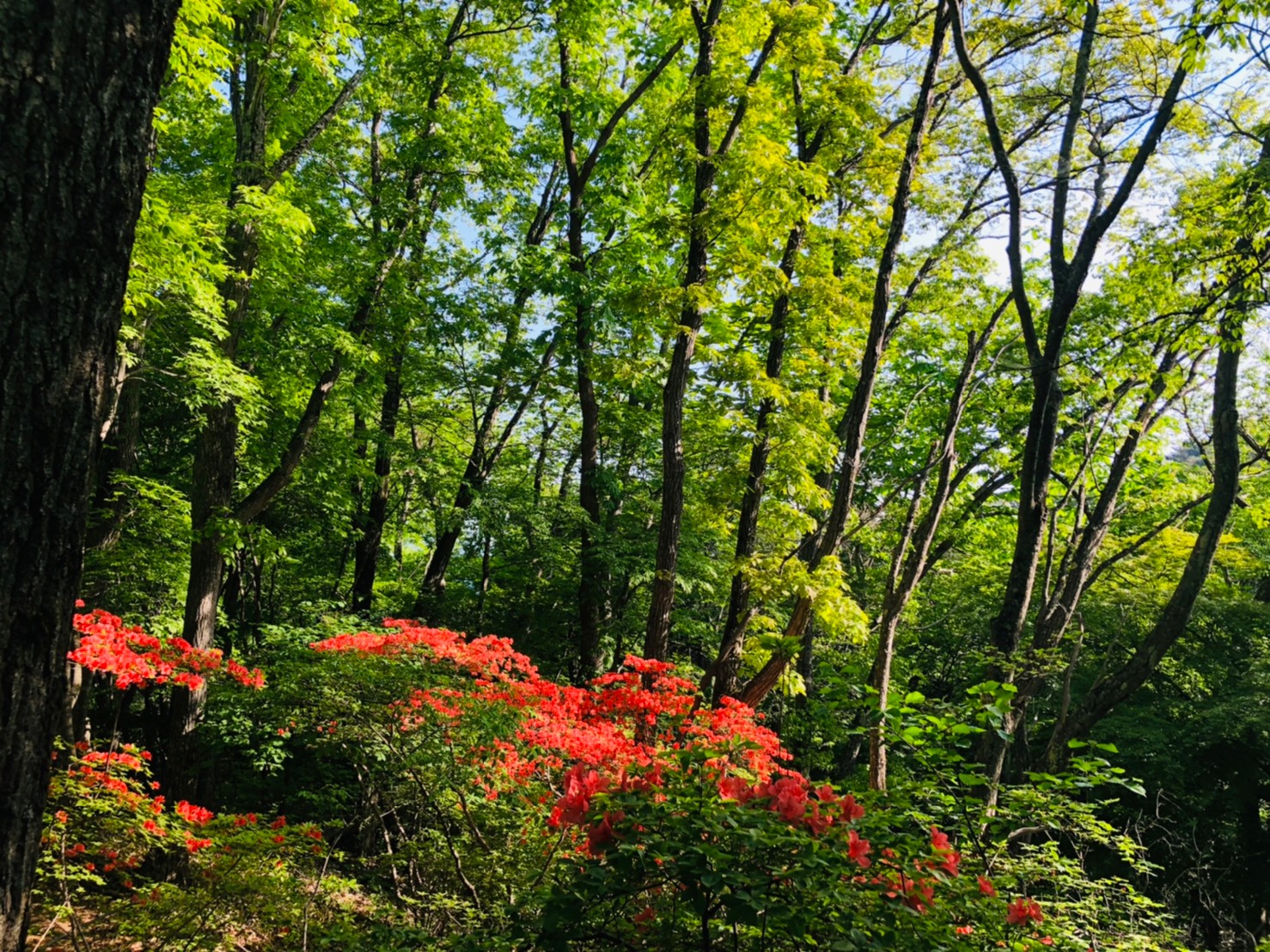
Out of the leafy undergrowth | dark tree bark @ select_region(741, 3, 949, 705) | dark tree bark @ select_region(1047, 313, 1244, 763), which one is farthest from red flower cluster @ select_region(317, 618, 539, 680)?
dark tree bark @ select_region(1047, 313, 1244, 763)

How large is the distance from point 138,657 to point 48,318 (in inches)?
183

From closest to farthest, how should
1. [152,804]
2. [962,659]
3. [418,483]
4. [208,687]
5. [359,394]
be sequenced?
[152,804] < [208,687] < [359,394] < [418,483] < [962,659]

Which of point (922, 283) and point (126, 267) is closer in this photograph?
point (126, 267)

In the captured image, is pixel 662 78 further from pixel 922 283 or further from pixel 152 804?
pixel 152 804

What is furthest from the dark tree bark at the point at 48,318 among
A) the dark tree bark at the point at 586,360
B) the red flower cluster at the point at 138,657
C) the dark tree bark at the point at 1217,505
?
the dark tree bark at the point at 586,360

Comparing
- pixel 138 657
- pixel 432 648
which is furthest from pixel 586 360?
pixel 138 657

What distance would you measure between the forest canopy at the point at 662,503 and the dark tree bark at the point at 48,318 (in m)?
0.25

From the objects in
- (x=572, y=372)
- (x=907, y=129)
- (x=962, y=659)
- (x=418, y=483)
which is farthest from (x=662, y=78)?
(x=962, y=659)

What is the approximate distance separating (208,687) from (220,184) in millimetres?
5621

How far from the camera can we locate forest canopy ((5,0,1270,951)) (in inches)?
145

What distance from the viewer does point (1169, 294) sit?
25.0 feet

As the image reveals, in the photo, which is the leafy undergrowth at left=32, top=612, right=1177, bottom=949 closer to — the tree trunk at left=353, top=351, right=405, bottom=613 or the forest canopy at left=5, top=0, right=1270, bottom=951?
the forest canopy at left=5, top=0, right=1270, bottom=951

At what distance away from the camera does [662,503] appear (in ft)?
25.0

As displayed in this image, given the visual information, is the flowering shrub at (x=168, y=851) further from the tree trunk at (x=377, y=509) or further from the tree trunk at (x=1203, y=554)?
the tree trunk at (x=1203, y=554)
